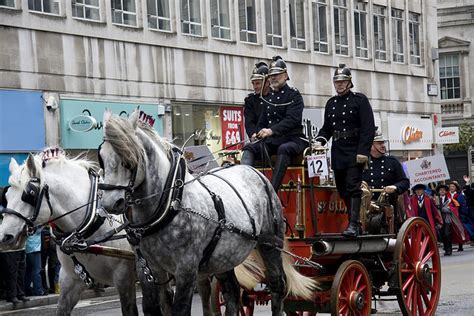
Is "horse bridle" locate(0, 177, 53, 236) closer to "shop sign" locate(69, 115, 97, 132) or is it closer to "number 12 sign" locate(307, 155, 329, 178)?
"number 12 sign" locate(307, 155, 329, 178)

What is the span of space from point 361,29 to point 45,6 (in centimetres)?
1670

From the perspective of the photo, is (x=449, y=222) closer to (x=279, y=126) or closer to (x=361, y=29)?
(x=361, y=29)

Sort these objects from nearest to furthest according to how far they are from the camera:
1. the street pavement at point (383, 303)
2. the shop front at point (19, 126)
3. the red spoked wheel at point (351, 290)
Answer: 1. the red spoked wheel at point (351, 290)
2. the street pavement at point (383, 303)
3. the shop front at point (19, 126)

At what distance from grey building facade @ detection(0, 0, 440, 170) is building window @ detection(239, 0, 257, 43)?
33mm

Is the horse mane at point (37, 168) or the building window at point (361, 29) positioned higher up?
the building window at point (361, 29)

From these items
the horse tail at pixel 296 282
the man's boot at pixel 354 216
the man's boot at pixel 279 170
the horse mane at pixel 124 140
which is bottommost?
the horse tail at pixel 296 282

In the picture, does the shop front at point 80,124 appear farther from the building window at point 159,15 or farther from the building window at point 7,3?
the building window at point 159,15

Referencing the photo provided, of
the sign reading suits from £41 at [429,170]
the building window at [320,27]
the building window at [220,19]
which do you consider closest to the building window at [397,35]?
the building window at [320,27]

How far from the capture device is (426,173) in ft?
67.2

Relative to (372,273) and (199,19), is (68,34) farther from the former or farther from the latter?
(372,273)

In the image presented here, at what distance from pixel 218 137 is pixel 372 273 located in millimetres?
19238

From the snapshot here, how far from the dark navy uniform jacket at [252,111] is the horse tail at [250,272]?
1.57 metres

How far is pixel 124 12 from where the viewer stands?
27672mm

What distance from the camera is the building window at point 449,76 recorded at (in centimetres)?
5366
